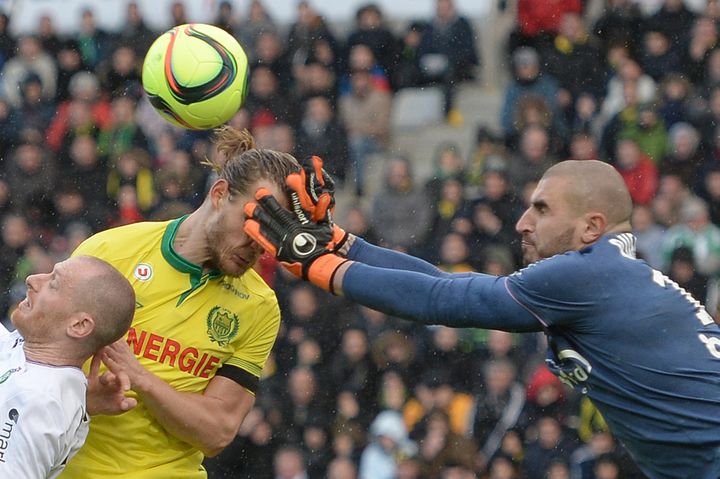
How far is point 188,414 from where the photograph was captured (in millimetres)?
5453

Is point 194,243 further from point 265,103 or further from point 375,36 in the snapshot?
point 375,36

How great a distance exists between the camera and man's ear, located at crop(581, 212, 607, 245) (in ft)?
17.1

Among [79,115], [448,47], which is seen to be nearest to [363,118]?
[448,47]

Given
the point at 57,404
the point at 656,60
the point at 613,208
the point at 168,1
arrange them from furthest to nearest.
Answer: the point at 168,1 → the point at 656,60 → the point at 613,208 → the point at 57,404

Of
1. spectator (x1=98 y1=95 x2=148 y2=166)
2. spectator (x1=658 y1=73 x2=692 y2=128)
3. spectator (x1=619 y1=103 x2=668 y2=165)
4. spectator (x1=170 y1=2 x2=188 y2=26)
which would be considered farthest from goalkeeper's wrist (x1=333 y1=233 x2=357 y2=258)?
spectator (x1=170 y1=2 x2=188 y2=26)

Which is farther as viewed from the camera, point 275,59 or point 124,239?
point 275,59

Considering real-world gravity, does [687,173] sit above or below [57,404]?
below

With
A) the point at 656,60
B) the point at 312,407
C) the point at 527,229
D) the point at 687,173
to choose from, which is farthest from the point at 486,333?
the point at 527,229

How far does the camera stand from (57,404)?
4.77 meters

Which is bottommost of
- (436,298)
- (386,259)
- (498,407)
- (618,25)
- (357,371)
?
(357,371)

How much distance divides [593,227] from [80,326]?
2.01 meters

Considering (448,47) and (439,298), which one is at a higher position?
(439,298)

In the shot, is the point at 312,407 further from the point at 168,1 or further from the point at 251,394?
the point at 168,1

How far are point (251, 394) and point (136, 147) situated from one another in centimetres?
909
